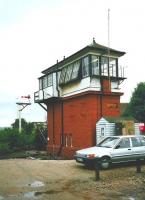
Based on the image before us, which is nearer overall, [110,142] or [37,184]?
[37,184]

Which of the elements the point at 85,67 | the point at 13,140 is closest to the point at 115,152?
the point at 85,67

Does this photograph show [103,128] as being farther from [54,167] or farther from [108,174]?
[108,174]

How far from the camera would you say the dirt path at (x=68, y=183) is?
1184 cm

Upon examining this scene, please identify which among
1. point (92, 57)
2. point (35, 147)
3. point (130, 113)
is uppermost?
point (92, 57)

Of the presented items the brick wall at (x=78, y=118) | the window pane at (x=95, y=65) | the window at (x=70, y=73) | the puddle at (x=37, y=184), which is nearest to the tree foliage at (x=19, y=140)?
the brick wall at (x=78, y=118)

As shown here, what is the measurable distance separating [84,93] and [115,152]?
41.4 feet

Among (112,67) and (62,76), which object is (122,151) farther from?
(62,76)

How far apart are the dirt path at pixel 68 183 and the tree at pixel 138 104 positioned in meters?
32.6

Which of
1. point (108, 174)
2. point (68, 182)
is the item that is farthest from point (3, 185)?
point (108, 174)

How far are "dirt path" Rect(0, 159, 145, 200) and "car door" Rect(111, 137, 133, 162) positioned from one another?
529mm

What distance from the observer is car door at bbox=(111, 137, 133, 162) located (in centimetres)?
1830

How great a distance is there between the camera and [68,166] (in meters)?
19.5

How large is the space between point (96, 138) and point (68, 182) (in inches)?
600

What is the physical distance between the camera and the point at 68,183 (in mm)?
14305
